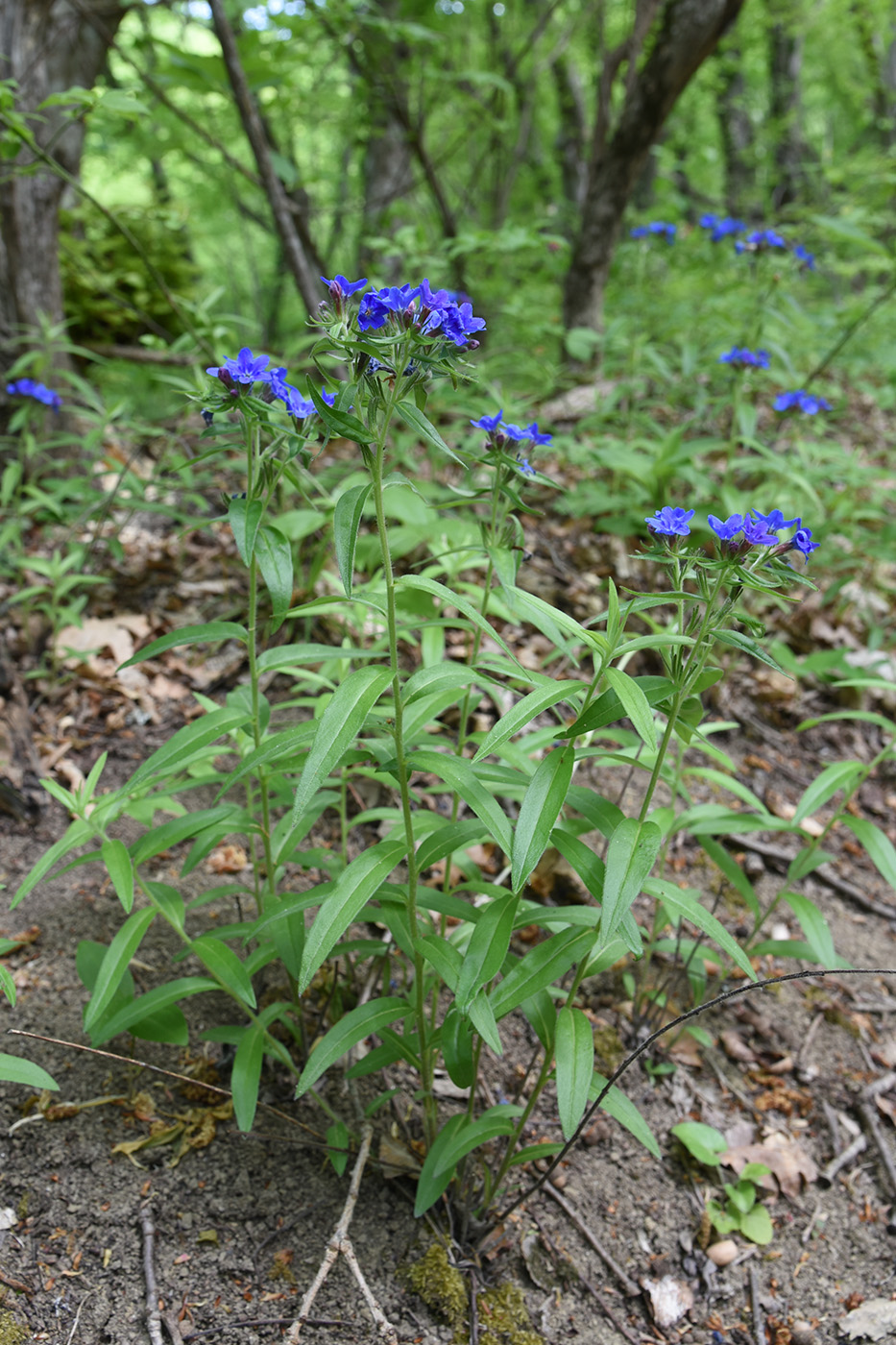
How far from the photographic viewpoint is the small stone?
2.04 m

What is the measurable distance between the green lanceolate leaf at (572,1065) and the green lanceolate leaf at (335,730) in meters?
0.72

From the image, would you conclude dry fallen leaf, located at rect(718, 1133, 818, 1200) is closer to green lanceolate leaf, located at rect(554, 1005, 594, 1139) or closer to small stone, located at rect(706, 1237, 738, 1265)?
small stone, located at rect(706, 1237, 738, 1265)

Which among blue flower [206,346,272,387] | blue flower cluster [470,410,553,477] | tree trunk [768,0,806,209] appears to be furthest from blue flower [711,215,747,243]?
tree trunk [768,0,806,209]

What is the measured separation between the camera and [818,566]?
414 cm

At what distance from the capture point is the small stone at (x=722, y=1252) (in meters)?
2.04

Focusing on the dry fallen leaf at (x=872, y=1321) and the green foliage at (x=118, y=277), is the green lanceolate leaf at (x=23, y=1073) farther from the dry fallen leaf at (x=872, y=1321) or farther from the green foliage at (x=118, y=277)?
the green foliage at (x=118, y=277)

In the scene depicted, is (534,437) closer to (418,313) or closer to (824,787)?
(418,313)

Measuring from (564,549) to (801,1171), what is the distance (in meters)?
2.82

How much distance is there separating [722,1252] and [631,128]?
552 centimetres

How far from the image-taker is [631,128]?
497 centimetres

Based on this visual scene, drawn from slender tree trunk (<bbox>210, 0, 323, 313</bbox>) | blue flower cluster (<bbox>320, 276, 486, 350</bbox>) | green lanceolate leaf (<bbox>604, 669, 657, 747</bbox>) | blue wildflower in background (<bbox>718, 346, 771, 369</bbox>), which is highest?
slender tree trunk (<bbox>210, 0, 323, 313</bbox>)

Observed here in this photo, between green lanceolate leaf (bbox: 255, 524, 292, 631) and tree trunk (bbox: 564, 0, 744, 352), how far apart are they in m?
4.56

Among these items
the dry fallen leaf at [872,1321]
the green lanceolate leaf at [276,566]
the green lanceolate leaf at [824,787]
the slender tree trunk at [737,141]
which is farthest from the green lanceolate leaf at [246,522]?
the slender tree trunk at [737,141]

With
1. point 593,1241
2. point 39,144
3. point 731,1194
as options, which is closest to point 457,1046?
point 593,1241
